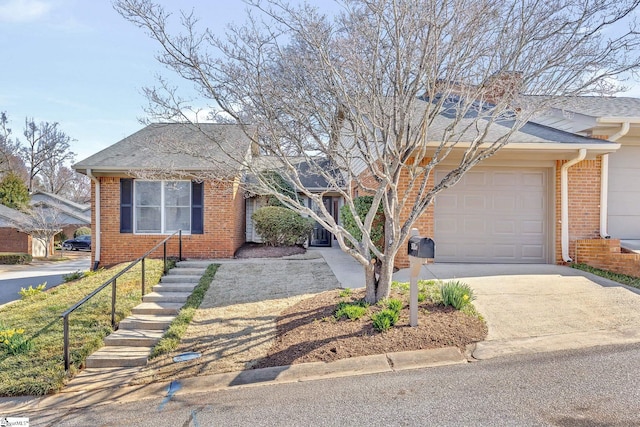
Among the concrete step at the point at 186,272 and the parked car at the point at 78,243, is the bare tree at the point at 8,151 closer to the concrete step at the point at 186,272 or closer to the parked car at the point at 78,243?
the parked car at the point at 78,243

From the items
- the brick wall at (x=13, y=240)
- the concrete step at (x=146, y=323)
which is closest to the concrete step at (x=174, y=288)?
the concrete step at (x=146, y=323)

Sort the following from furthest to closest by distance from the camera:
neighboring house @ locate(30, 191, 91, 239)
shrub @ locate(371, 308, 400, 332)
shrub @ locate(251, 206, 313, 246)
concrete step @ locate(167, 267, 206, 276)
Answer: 1. neighboring house @ locate(30, 191, 91, 239)
2. shrub @ locate(251, 206, 313, 246)
3. concrete step @ locate(167, 267, 206, 276)
4. shrub @ locate(371, 308, 400, 332)

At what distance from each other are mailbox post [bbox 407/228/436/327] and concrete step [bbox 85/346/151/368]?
368 cm

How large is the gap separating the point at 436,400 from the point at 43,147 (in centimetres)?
5075

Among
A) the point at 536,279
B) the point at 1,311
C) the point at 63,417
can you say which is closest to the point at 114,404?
the point at 63,417

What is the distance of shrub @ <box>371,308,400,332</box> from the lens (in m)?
5.10

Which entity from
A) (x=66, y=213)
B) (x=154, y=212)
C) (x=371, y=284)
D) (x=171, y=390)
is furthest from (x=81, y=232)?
(x=371, y=284)

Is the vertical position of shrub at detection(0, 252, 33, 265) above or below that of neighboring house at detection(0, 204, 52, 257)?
below

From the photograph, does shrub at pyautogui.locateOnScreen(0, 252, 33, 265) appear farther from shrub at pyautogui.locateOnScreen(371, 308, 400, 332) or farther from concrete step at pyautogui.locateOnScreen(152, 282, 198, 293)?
shrub at pyautogui.locateOnScreen(371, 308, 400, 332)

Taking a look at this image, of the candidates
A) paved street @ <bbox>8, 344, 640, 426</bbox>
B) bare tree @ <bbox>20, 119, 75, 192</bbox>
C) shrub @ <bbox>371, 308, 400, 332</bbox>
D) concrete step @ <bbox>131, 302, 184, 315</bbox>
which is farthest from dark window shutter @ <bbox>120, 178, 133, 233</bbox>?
bare tree @ <bbox>20, 119, 75, 192</bbox>

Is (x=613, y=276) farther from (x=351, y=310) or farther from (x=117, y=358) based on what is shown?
(x=117, y=358)

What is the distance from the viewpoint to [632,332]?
4.97m

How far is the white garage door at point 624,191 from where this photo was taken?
29.7 ft

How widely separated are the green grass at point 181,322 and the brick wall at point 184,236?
2537 millimetres
